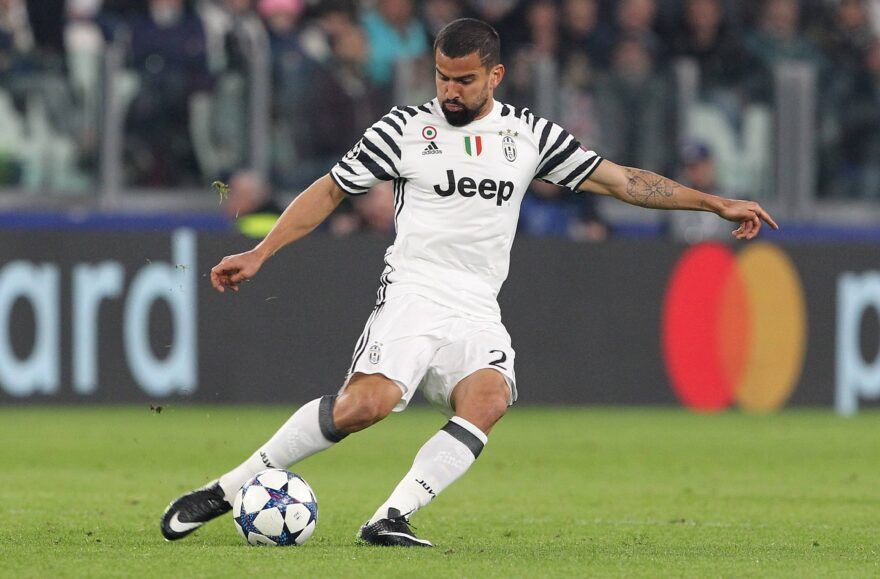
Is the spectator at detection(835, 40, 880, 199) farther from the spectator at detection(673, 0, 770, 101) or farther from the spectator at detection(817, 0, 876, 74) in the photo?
the spectator at detection(673, 0, 770, 101)

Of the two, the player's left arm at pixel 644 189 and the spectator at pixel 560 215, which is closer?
the player's left arm at pixel 644 189

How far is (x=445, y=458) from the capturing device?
6676mm

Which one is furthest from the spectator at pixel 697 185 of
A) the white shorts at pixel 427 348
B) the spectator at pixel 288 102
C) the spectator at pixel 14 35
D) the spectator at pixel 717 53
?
the white shorts at pixel 427 348

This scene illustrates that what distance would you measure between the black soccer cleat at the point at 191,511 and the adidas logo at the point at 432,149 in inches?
60.8

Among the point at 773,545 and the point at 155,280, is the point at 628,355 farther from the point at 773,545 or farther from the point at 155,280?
the point at 773,545

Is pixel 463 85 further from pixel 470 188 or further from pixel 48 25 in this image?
pixel 48 25

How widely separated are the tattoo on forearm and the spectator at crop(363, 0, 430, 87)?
8.35 m

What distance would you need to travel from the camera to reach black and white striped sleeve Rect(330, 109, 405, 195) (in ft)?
23.0

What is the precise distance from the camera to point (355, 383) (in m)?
6.78

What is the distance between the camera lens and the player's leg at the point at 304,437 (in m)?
6.69

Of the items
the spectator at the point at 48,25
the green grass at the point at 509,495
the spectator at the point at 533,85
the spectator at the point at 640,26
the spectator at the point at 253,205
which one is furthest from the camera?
the spectator at the point at 640,26

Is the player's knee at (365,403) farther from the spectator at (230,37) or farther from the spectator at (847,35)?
the spectator at (847,35)

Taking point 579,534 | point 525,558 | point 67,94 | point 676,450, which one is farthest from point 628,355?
point 525,558

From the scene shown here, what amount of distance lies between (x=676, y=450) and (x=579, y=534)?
180 inches
